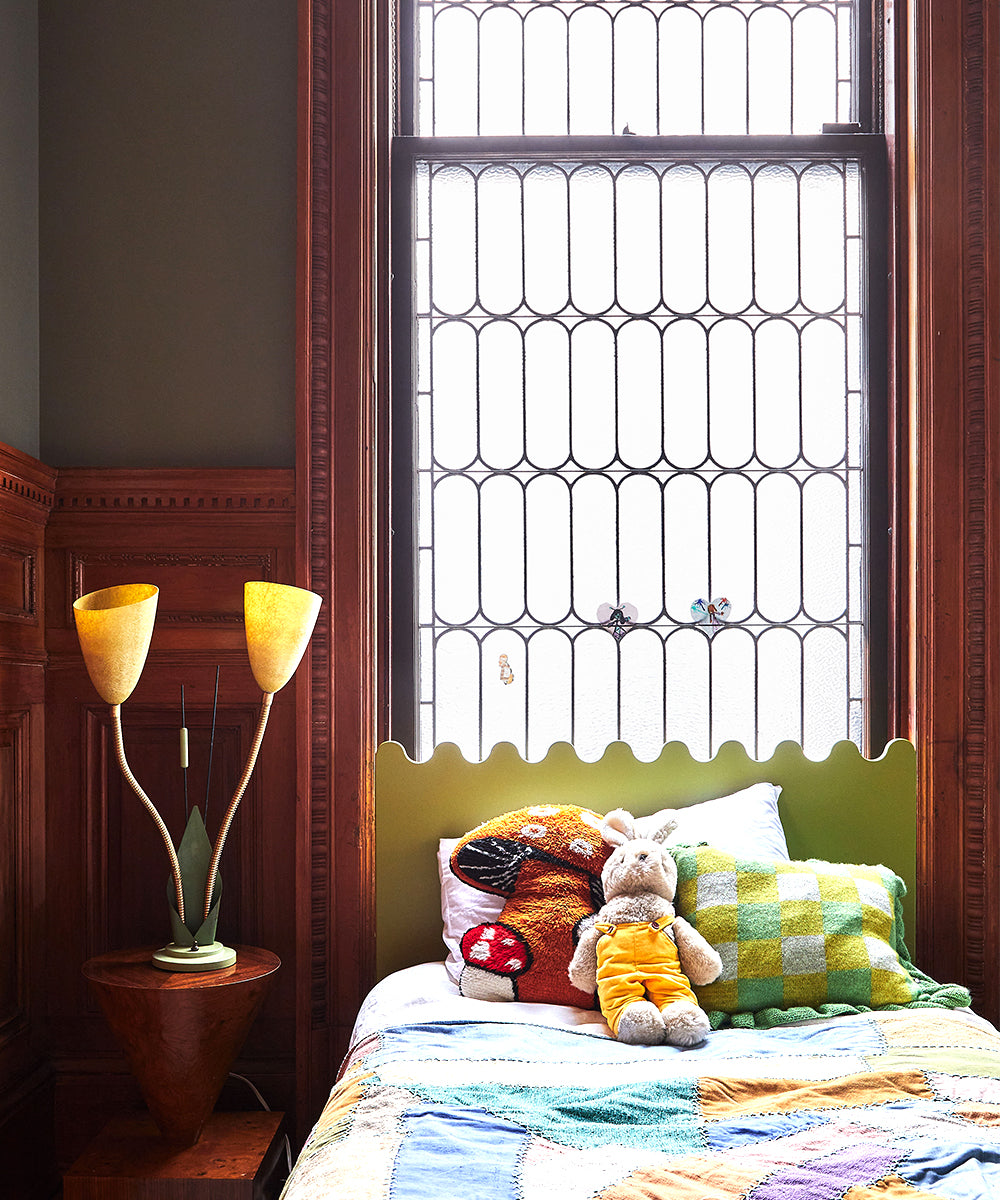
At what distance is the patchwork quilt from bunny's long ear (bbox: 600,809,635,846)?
0.40m

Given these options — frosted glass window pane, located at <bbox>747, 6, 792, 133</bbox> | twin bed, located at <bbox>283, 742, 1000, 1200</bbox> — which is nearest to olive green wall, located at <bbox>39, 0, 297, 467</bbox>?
twin bed, located at <bbox>283, 742, 1000, 1200</bbox>

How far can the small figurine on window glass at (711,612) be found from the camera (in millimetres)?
2588

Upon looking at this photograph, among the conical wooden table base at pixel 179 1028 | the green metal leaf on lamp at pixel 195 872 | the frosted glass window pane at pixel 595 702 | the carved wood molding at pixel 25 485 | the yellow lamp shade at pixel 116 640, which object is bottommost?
the conical wooden table base at pixel 179 1028

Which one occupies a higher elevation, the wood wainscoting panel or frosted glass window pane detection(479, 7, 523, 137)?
frosted glass window pane detection(479, 7, 523, 137)

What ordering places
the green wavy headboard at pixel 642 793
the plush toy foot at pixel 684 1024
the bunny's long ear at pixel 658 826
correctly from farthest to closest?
1. the green wavy headboard at pixel 642 793
2. the bunny's long ear at pixel 658 826
3. the plush toy foot at pixel 684 1024

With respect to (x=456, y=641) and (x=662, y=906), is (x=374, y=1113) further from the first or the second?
(x=456, y=641)

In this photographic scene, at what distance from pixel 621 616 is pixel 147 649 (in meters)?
1.12

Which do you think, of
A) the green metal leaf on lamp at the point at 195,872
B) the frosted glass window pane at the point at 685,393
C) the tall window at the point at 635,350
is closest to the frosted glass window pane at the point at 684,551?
the tall window at the point at 635,350

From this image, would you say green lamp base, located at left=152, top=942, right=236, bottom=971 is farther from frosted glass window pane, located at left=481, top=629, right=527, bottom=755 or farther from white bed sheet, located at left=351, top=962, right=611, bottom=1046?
frosted glass window pane, located at left=481, top=629, right=527, bottom=755

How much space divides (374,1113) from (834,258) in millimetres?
2209

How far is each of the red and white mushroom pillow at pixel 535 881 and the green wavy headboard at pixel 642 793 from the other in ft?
0.24

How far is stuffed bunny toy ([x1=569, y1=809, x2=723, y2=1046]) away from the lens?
1813mm

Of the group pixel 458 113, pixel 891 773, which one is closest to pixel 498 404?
pixel 458 113

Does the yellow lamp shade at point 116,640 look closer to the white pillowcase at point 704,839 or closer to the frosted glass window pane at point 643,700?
the white pillowcase at point 704,839
